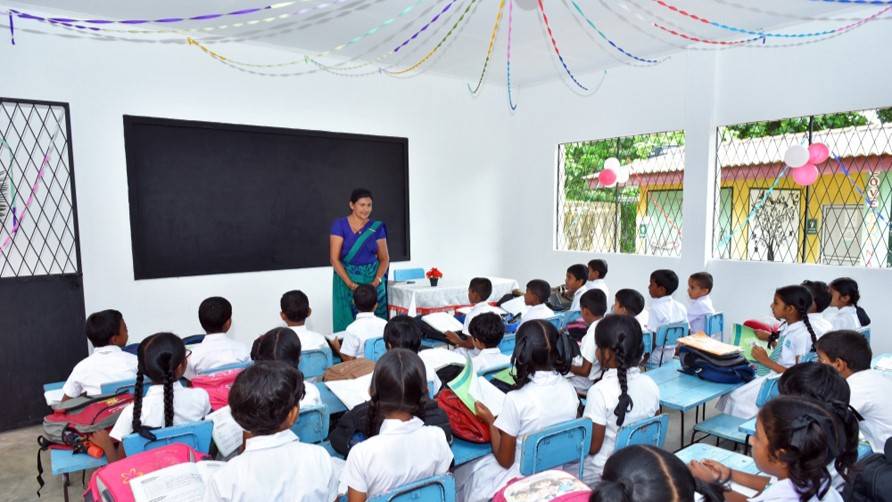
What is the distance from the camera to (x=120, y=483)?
1337mm

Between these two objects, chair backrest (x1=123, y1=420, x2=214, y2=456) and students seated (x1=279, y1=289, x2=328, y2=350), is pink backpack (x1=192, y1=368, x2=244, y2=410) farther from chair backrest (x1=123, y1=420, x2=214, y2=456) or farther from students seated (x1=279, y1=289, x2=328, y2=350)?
students seated (x1=279, y1=289, x2=328, y2=350)

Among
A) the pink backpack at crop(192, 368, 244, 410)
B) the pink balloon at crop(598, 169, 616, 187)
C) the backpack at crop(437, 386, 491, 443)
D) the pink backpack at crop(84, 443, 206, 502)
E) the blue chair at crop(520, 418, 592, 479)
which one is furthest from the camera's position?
the pink balloon at crop(598, 169, 616, 187)

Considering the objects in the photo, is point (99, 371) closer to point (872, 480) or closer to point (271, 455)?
point (271, 455)

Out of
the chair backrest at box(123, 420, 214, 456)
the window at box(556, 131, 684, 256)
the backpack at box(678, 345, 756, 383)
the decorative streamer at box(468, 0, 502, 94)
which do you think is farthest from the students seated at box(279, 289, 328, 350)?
the window at box(556, 131, 684, 256)

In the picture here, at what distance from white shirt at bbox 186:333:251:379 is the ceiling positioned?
2.43 meters

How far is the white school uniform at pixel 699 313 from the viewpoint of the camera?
12.4 feet

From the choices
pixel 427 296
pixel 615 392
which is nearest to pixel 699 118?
pixel 427 296

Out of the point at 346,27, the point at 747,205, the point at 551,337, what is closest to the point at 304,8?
the point at 346,27

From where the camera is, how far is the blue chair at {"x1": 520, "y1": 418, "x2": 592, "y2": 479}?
1.59 m

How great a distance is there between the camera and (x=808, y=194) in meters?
4.89

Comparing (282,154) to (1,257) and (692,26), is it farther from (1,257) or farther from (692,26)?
(692,26)

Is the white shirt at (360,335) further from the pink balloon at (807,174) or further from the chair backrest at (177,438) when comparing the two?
the pink balloon at (807,174)

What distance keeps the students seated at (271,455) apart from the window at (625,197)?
15.8 ft

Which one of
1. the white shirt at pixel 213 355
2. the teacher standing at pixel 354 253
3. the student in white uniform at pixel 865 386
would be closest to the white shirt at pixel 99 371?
the white shirt at pixel 213 355
